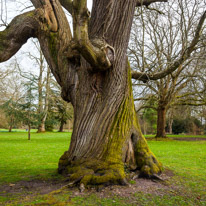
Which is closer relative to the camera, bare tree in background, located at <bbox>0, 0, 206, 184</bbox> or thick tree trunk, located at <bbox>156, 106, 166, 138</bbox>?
bare tree in background, located at <bbox>0, 0, 206, 184</bbox>

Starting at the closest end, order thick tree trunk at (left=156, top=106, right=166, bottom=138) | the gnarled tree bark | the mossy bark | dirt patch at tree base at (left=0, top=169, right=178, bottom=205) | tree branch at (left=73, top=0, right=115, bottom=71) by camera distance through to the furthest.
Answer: tree branch at (left=73, top=0, right=115, bottom=71) < dirt patch at tree base at (left=0, top=169, right=178, bottom=205) < the mossy bark < the gnarled tree bark < thick tree trunk at (left=156, top=106, right=166, bottom=138)

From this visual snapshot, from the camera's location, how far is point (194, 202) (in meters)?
3.40

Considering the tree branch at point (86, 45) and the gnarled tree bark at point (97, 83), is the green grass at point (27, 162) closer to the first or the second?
the gnarled tree bark at point (97, 83)

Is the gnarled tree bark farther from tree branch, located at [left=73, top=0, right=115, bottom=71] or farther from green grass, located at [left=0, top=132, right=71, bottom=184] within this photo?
green grass, located at [left=0, top=132, right=71, bottom=184]

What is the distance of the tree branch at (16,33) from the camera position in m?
4.38

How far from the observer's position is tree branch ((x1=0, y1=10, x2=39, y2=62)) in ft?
14.4

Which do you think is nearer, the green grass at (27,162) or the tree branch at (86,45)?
the tree branch at (86,45)

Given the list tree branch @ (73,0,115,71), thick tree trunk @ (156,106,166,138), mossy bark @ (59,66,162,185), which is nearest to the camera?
tree branch @ (73,0,115,71)

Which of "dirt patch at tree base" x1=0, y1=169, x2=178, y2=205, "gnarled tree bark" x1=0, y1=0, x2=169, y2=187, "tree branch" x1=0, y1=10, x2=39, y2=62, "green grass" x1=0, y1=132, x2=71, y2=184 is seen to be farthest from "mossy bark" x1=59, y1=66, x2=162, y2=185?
"tree branch" x1=0, y1=10, x2=39, y2=62

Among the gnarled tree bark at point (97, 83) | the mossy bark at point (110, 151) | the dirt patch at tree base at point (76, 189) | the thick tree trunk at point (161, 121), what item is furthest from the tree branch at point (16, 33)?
the thick tree trunk at point (161, 121)

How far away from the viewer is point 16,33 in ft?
14.8

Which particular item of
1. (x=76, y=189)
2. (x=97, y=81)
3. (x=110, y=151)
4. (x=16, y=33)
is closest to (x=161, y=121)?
(x=97, y=81)

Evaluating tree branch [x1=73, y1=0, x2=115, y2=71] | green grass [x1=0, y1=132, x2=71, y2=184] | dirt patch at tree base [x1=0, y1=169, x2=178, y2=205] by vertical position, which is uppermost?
tree branch [x1=73, y1=0, x2=115, y2=71]

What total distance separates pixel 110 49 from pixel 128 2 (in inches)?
53.0
